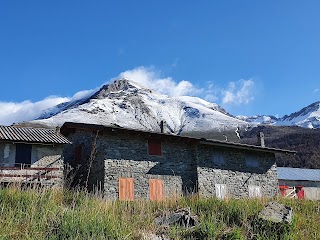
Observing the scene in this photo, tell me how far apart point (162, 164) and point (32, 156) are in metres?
7.55

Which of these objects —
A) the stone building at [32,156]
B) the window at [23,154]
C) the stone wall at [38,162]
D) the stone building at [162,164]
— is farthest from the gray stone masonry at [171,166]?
the window at [23,154]

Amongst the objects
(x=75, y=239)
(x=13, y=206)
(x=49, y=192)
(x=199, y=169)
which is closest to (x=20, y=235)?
(x=75, y=239)

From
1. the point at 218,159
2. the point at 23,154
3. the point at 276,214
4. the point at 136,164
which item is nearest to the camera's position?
the point at 276,214

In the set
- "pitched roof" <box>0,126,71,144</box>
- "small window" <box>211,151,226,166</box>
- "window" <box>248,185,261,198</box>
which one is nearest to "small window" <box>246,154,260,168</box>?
"window" <box>248,185,261,198</box>

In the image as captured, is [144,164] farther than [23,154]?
Yes

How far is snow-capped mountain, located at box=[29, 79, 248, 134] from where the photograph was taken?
11012 cm

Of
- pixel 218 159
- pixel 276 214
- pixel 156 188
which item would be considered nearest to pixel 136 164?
pixel 156 188

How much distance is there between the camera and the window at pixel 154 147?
24919 millimetres

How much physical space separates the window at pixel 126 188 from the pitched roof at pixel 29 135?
386 centimetres

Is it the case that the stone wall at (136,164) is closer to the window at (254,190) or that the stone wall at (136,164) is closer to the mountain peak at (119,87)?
the window at (254,190)

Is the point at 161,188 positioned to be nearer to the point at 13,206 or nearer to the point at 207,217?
the point at 207,217

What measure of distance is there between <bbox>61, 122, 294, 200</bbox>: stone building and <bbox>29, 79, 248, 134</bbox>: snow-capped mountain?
232 ft

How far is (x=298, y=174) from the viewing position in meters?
42.2

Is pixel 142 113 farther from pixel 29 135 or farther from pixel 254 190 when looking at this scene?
pixel 29 135
